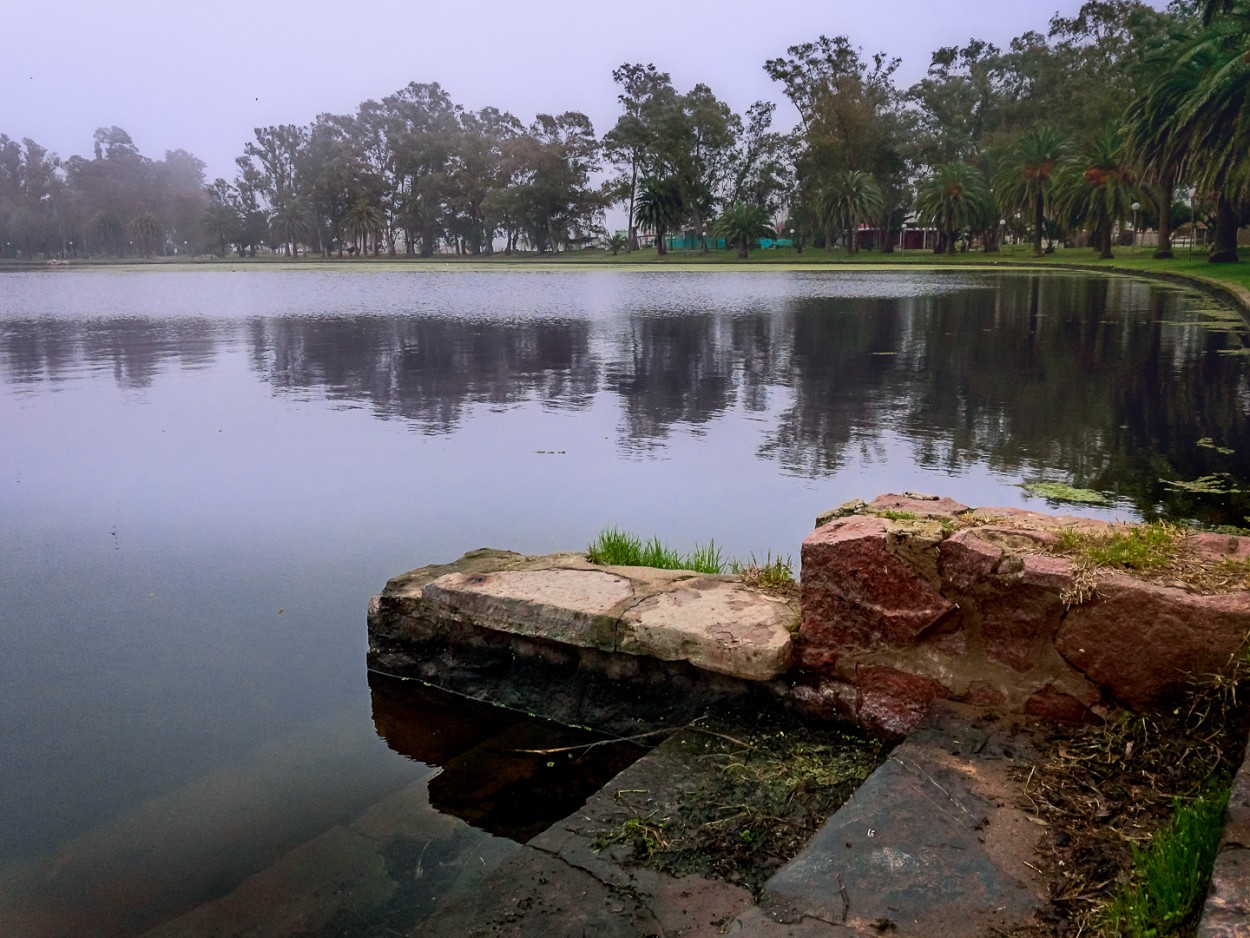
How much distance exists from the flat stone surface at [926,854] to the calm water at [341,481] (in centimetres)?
165

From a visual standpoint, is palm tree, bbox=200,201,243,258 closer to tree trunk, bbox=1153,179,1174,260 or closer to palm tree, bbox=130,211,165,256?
palm tree, bbox=130,211,165,256

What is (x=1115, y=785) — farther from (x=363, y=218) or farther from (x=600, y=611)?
(x=363, y=218)

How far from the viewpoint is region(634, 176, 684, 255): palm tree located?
86438 mm

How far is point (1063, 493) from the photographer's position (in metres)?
6.93

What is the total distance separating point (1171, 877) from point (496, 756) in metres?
2.27

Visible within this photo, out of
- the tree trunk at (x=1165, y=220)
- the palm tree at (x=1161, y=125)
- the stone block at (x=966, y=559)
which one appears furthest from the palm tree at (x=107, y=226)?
the stone block at (x=966, y=559)

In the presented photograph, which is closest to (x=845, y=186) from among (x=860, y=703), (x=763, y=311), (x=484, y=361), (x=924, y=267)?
(x=924, y=267)

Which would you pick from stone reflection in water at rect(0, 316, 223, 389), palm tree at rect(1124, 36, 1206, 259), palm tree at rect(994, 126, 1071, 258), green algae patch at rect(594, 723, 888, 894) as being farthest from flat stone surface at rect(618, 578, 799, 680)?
palm tree at rect(994, 126, 1071, 258)

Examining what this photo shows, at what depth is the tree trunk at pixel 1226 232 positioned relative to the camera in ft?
136

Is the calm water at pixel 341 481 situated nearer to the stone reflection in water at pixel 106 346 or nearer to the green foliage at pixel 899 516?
the stone reflection in water at pixel 106 346

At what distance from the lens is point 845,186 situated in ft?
244

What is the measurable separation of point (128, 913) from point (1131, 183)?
58919mm

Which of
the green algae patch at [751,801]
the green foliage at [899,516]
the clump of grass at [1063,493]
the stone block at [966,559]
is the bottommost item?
the green algae patch at [751,801]

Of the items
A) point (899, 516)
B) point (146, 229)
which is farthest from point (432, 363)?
point (146, 229)
